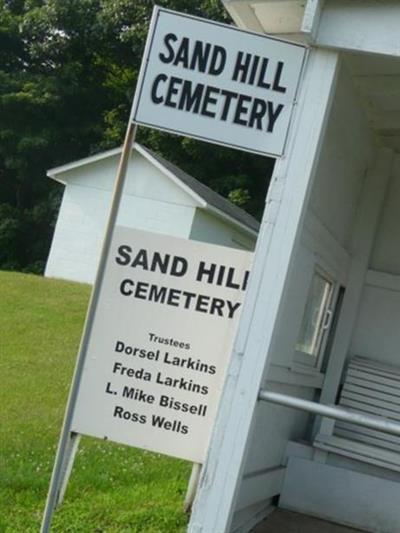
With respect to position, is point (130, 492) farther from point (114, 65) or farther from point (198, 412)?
point (114, 65)

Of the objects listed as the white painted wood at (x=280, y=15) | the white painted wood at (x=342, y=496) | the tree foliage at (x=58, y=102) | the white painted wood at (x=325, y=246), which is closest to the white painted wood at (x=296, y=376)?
the white painted wood at (x=342, y=496)

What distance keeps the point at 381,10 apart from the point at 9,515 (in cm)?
342

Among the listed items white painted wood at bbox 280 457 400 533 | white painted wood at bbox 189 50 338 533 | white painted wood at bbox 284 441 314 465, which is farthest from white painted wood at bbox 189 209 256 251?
white painted wood at bbox 189 50 338 533

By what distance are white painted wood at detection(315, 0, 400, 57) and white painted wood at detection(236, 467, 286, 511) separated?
2419 millimetres

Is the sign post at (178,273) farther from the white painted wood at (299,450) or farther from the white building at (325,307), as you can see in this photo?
the white painted wood at (299,450)

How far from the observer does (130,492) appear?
17.7ft

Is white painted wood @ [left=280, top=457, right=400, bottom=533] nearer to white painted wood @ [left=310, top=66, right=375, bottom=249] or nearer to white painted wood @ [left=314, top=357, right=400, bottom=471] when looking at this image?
white painted wood @ [left=314, top=357, right=400, bottom=471]

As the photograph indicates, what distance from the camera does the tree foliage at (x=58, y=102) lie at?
3036cm

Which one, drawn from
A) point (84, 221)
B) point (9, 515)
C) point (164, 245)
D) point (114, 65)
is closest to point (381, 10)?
point (164, 245)

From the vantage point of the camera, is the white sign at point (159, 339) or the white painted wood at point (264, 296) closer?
the white painted wood at point (264, 296)

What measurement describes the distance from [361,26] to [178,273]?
147 centimetres

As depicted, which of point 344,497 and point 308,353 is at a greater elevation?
point 308,353

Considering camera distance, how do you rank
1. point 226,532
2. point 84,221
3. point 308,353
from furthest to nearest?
1. point 84,221
2. point 308,353
3. point 226,532

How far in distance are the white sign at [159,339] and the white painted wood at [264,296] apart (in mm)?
250
